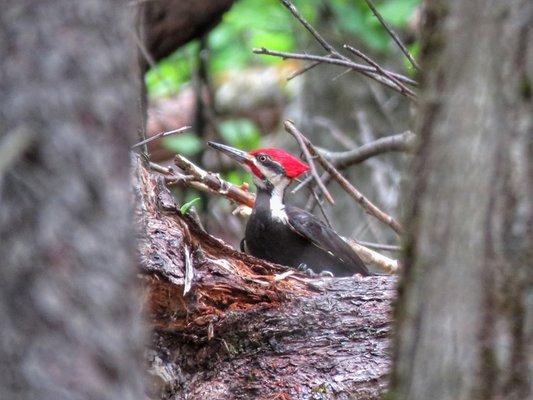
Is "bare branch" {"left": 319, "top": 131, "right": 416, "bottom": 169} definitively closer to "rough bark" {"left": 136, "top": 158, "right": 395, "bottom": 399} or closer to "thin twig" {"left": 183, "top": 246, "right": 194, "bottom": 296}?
"rough bark" {"left": 136, "top": 158, "right": 395, "bottom": 399}

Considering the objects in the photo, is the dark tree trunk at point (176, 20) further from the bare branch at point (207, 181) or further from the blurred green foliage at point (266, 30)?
the bare branch at point (207, 181)

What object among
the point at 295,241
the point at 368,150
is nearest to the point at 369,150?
the point at 368,150

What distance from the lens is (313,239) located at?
5.38 m

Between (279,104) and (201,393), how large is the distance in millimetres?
8575

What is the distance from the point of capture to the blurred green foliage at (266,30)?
7.22m

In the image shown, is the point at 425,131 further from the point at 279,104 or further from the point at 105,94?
the point at 279,104

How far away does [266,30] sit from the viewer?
845 cm

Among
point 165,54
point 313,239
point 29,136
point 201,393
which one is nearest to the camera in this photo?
point 29,136

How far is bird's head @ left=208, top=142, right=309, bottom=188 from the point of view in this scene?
5934mm

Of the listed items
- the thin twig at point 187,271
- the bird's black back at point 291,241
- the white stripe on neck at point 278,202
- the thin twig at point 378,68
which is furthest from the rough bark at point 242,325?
the white stripe on neck at point 278,202

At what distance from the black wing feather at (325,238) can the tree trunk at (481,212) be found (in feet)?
10.3

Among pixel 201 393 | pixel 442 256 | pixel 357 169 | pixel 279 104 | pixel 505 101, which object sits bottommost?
pixel 201 393

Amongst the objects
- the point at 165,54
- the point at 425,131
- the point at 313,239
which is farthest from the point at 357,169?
the point at 425,131

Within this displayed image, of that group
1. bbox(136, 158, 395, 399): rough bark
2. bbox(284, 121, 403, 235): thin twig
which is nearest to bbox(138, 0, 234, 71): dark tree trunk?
bbox(284, 121, 403, 235): thin twig
